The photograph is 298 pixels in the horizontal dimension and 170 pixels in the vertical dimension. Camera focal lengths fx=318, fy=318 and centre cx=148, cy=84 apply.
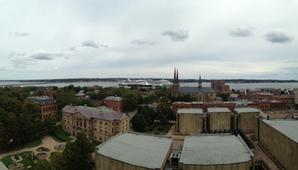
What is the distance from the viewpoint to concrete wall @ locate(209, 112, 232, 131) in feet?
177

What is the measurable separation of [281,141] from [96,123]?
1341 inches

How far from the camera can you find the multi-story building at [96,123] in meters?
56.7

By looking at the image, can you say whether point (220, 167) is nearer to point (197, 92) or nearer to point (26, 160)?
point (26, 160)

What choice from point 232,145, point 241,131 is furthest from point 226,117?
point 232,145

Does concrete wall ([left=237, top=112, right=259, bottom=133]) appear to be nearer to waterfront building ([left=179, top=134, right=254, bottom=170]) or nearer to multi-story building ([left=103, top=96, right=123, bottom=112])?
waterfront building ([left=179, top=134, right=254, bottom=170])

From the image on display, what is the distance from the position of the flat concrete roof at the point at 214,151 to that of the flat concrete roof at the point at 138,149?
7.26 feet

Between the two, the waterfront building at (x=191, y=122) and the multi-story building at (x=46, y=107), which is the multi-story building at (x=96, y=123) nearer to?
the waterfront building at (x=191, y=122)

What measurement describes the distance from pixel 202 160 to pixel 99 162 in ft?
32.5

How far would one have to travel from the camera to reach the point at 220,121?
54031 millimetres

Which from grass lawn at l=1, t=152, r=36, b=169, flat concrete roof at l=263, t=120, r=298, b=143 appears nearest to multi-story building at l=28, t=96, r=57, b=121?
grass lawn at l=1, t=152, r=36, b=169

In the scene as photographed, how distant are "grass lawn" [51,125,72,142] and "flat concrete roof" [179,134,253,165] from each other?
2814cm

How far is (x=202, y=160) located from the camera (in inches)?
1100

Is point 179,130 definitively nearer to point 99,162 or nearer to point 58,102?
point 99,162

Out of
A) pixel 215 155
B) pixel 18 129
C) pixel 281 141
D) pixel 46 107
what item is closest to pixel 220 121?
pixel 281 141
